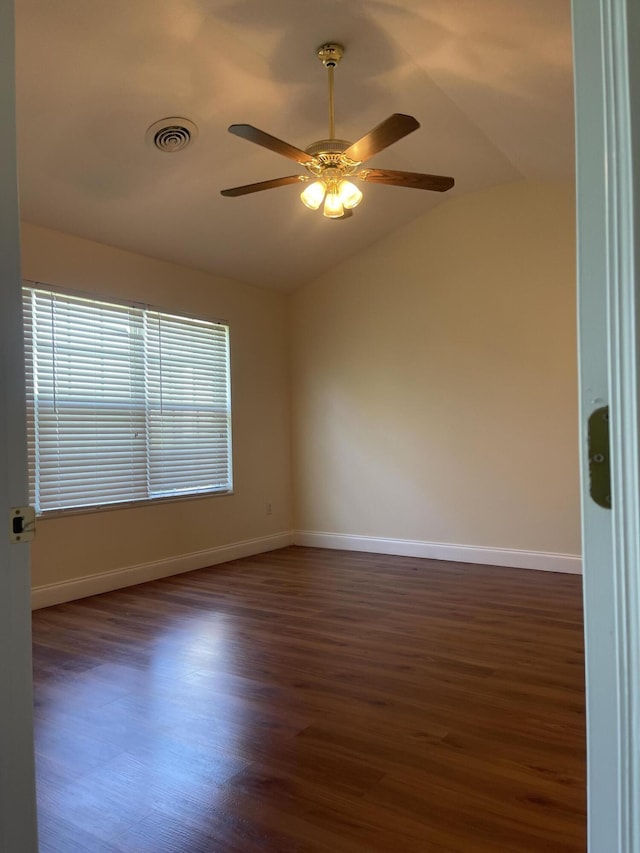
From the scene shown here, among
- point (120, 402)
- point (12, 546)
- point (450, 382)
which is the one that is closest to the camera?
point (12, 546)

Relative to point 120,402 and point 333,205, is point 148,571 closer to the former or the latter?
point 120,402

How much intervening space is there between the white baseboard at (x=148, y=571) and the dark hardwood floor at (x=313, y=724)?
25cm

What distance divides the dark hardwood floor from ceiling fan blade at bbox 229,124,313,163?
2.49 meters

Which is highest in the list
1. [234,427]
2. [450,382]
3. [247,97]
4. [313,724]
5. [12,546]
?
[247,97]

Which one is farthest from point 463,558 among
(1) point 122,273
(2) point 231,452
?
(1) point 122,273

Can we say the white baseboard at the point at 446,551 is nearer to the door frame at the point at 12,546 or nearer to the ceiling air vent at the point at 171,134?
the ceiling air vent at the point at 171,134

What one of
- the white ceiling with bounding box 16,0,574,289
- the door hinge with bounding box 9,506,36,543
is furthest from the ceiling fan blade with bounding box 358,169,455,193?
the door hinge with bounding box 9,506,36,543

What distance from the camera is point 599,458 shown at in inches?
22.7

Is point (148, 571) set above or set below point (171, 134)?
below

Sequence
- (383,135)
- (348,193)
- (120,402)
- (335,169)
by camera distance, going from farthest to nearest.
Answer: (120,402) → (348,193) → (335,169) → (383,135)

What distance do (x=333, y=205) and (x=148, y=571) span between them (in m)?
3.26

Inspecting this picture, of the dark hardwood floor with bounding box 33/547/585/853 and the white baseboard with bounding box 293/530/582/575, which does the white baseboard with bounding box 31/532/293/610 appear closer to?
the dark hardwood floor with bounding box 33/547/585/853

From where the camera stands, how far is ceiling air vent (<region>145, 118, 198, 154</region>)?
3572mm

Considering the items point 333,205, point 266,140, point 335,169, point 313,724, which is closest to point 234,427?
point 333,205
